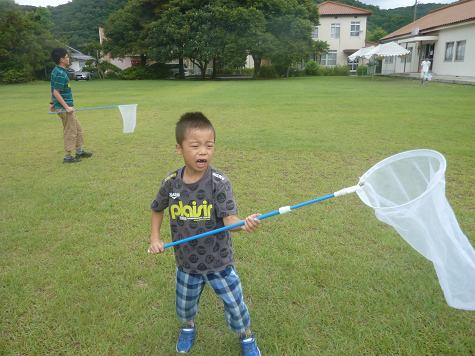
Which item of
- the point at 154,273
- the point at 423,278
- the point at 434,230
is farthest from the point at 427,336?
the point at 154,273

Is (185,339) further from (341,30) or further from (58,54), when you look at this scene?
(341,30)

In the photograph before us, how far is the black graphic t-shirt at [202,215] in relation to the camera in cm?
188

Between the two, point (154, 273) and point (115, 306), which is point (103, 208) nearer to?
point (154, 273)

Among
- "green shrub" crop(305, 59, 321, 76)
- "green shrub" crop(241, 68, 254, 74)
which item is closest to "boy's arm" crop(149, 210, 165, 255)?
"green shrub" crop(305, 59, 321, 76)

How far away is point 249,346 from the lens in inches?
80.7

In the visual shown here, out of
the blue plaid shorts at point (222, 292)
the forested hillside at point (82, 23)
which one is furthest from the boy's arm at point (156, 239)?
the forested hillside at point (82, 23)

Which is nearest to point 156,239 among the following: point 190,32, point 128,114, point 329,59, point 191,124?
point 191,124

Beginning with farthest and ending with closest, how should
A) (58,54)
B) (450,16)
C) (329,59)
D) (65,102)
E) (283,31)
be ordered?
(329,59), (283,31), (450,16), (65,102), (58,54)

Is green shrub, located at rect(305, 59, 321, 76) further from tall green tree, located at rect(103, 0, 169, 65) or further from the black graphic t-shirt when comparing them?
the black graphic t-shirt

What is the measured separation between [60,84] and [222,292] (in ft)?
17.5

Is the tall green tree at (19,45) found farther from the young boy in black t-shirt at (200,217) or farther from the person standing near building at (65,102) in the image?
the young boy in black t-shirt at (200,217)

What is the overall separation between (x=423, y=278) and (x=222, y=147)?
481 centimetres

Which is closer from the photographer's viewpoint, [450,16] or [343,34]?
[450,16]

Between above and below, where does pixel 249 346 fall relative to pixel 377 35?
below
